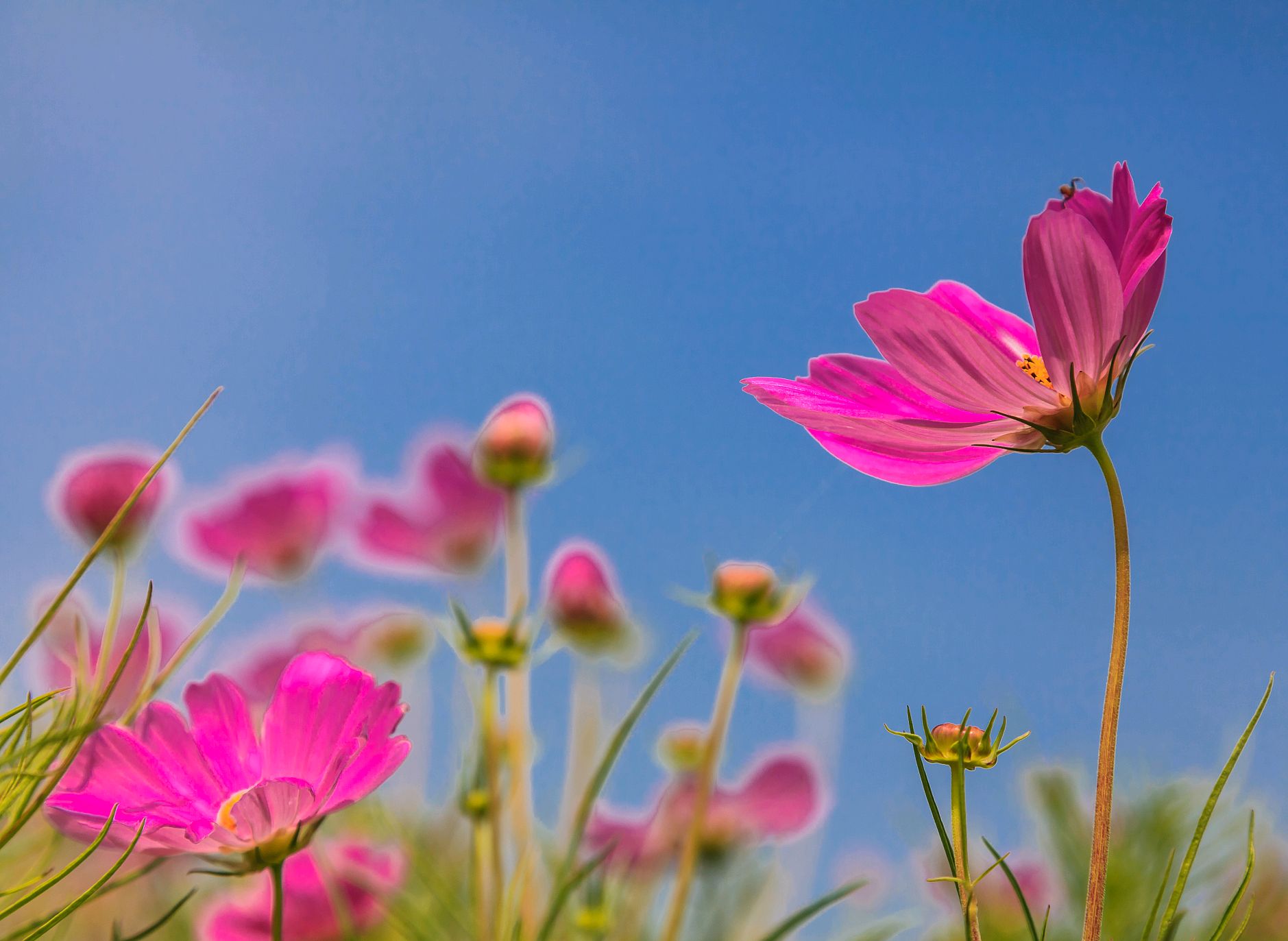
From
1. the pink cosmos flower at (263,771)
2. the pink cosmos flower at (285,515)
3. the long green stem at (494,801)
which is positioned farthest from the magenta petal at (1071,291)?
the pink cosmos flower at (285,515)

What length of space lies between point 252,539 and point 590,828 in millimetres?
418

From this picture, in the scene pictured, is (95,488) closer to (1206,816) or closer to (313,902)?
(313,902)

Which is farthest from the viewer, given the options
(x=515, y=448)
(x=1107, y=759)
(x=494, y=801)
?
(x=515, y=448)

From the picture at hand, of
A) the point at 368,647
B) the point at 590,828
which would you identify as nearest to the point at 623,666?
the point at 590,828

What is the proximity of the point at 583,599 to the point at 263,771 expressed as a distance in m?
0.46

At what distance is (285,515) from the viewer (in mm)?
1023

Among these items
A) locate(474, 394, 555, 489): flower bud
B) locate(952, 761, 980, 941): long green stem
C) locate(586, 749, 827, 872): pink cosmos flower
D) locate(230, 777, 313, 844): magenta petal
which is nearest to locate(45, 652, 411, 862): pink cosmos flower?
locate(230, 777, 313, 844): magenta petal

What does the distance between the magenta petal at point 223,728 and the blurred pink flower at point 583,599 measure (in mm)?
432

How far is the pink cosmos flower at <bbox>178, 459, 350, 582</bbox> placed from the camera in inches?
39.8

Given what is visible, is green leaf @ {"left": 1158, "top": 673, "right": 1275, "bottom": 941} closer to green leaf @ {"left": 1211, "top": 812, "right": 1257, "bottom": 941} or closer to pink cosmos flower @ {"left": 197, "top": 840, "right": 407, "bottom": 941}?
green leaf @ {"left": 1211, "top": 812, "right": 1257, "bottom": 941}

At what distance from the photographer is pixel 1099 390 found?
35cm

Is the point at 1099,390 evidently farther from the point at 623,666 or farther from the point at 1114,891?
the point at 1114,891

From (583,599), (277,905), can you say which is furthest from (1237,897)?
(583,599)

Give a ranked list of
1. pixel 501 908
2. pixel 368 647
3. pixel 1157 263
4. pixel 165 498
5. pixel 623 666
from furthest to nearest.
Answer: pixel 368 647 → pixel 623 666 → pixel 165 498 → pixel 501 908 → pixel 1157 263
